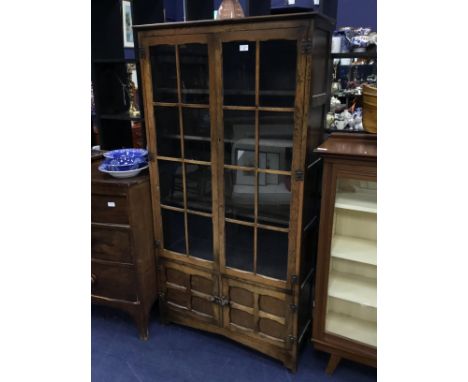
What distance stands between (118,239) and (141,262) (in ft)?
0.55

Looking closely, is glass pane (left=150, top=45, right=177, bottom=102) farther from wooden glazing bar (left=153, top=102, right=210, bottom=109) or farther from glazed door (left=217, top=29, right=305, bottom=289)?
glazed door (left=217, top=29, right=305, bottom=289)

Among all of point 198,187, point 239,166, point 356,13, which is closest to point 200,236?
point 198,187

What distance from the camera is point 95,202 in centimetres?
183

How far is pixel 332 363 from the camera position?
1769mm

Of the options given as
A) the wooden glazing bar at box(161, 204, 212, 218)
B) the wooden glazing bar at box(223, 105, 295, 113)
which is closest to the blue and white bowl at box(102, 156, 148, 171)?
the wooden glazing bar at box(161, 204, 212, 218)

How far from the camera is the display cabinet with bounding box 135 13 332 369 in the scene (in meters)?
1.46

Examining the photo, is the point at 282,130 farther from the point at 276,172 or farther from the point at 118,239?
the point at 118,239

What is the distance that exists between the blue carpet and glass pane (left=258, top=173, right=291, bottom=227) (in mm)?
761

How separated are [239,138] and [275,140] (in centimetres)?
17

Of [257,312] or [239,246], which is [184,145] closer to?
[239,246]

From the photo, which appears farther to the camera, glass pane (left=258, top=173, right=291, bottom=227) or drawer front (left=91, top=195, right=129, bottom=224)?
drawer front (left=91, top=195, right=129, bottom=224)
